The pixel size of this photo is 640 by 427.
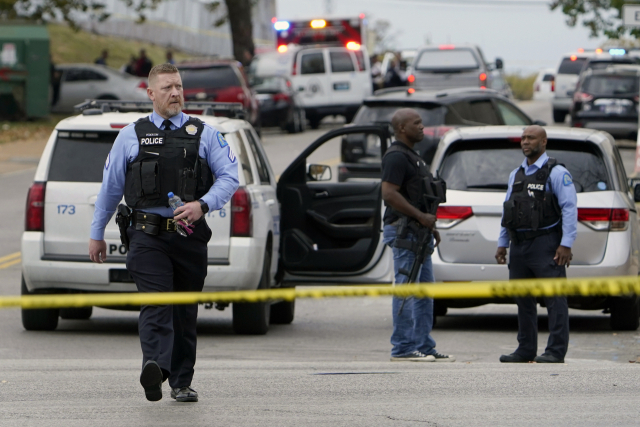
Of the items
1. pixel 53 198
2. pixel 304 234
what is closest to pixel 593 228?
pixel 304 234

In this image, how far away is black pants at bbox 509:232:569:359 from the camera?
299 inches

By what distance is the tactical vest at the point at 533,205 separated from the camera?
297 inches

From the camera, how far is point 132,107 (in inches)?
385

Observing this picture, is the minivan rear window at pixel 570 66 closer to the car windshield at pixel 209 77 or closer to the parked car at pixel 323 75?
the parked car at pixel 323 75

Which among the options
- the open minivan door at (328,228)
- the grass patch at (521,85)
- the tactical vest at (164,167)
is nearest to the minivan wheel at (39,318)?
the open minivan door at (328,228)

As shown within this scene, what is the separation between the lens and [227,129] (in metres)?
9.15

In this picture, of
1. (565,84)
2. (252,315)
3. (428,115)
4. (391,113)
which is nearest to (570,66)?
(565,84)

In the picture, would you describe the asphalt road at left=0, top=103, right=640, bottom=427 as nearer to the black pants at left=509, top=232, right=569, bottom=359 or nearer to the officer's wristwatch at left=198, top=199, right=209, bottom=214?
the black pants at left=509, top=232, right=569, bottom=359

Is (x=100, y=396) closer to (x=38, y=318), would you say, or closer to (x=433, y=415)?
(x=433, y=415)

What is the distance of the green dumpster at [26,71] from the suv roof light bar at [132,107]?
1966 cm

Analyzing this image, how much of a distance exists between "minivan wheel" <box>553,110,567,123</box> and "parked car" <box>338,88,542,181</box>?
17.6 m

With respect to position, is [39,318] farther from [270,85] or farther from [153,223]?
[270,85]

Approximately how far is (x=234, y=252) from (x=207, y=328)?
50.3 inches

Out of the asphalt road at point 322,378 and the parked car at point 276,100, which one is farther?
the parked car at point 276,100
